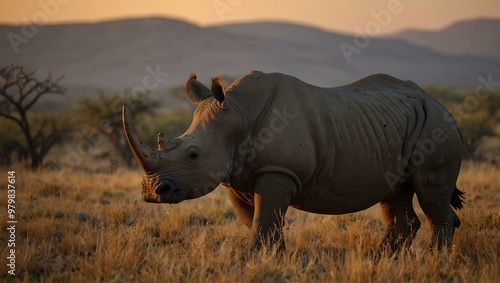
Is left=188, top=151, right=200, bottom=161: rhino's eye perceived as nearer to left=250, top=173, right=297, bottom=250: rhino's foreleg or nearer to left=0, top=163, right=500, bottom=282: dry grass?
left=250, top=173, right=297, bottom=250: rhino's foreleg

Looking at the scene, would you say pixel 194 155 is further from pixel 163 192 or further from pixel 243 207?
pixel 243 207

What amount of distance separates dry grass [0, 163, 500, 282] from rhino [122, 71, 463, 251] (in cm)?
42

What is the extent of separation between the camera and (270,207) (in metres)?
5.51

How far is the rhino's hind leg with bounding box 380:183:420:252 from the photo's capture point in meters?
6.70

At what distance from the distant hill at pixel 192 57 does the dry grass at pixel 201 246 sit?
3671 inches

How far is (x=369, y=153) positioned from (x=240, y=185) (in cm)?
135

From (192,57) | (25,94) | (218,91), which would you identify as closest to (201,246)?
(218,91)

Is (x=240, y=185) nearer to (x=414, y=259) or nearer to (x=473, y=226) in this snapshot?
(x=414, y=259)

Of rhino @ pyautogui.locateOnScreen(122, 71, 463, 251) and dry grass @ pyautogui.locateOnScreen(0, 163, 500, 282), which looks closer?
dry grass @ pyautogui.locateOnScreen(0, 163, 500, 282)

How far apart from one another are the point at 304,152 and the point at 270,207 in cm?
60

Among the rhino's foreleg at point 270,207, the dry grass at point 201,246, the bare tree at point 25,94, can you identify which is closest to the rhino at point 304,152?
the rhino's foreleg at point 270,207

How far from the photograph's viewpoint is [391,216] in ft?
22.6

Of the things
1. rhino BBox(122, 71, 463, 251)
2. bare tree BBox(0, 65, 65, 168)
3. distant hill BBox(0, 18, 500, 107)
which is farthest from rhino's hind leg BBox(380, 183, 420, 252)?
distant hill BBox(0, 18, 500, 107)

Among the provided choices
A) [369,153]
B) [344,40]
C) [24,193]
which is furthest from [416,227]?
[344,40]
